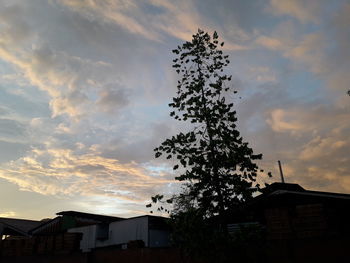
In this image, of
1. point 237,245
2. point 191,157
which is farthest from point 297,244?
point 191,157

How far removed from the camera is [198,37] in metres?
15.3

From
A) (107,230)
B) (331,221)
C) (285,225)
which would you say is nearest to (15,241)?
(107,230)

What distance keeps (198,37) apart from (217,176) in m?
7.94

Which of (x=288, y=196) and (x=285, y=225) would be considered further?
(x=288, y=196)

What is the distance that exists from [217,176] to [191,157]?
4.89 ft

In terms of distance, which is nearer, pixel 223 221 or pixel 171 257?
pixel 171 257

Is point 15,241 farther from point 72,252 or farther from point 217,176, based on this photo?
point 217,176

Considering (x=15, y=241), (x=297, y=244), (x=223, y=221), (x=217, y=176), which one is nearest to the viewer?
(x=297, y=244)

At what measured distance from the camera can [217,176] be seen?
40.9ft

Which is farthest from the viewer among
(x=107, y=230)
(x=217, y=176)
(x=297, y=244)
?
(x=107, y=230)

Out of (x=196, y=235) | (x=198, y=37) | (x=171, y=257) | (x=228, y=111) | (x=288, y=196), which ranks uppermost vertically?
(x=198, y=37)

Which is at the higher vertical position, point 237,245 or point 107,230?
point 107,230

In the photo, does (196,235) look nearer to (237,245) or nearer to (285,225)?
(237,245)

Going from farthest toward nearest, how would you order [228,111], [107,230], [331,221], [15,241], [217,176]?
[107,230] → [15,241] → [228,111] → [217,176] → [331,221]
